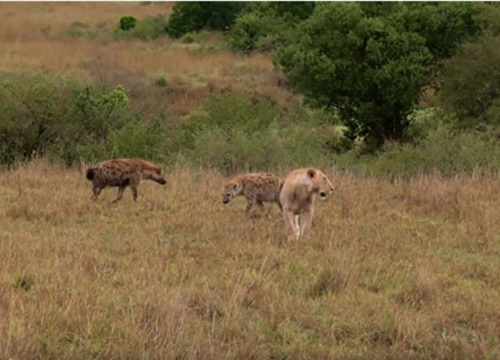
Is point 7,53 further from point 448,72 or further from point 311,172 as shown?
point 311,172

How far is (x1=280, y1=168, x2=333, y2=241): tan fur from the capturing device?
31.8 ft

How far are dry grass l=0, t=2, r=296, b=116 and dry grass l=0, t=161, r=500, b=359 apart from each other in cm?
1822

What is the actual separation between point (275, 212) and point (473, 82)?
50.9ft

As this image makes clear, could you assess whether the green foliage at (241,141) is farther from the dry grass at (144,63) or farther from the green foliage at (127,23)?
the green foliage at (127,23)

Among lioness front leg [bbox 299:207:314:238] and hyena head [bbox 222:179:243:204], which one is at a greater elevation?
lioness front leg [bbox 299:207:314:238]

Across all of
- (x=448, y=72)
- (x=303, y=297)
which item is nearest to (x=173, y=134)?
(x=448, y=72)

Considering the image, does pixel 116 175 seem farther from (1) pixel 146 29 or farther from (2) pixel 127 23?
(2) pixel 127 23

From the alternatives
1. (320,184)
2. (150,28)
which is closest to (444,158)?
(320,184)

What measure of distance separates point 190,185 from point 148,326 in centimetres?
861

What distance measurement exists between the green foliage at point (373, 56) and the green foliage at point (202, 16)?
24.9 m

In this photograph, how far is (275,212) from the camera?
42.0 ft

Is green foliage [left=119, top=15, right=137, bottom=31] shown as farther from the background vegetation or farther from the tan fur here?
the tan fur

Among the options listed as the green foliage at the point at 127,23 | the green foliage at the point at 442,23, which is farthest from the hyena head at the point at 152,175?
the green foliage at the point at 127,23

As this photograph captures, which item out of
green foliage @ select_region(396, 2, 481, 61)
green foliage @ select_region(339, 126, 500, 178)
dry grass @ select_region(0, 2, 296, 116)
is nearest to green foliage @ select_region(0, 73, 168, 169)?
green foliage @ select_region(339, 126, 500, 178)
